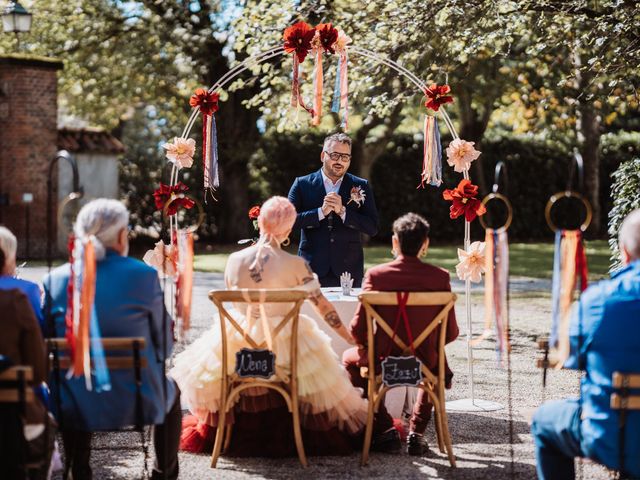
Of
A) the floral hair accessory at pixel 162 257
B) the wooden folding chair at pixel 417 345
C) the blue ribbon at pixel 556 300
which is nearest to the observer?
the blue ribbon at pixel 556 300

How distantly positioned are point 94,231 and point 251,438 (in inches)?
71.5

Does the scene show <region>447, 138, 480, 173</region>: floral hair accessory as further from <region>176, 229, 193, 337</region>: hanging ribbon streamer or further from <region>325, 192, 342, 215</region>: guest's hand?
<region>176, 229, 193, 337</region>: hanging ribbon streamer

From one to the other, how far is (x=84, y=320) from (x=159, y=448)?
89 centimetres

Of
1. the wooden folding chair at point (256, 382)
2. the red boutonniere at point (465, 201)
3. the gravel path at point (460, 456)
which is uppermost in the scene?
the red boutonniere at point (465, 201)

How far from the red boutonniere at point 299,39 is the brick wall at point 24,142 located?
1624cm

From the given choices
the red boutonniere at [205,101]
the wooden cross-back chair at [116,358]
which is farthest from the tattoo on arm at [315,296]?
the red boutonniere at [205,101]

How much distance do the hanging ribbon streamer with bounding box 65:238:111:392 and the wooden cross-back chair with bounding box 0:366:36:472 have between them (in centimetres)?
26

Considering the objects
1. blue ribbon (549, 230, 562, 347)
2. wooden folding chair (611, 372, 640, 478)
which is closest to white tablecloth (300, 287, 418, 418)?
blue ribbon (549, 230, 562, 347)

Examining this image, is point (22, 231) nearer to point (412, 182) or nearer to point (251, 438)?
point (412, 182)

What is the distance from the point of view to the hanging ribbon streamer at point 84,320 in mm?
4457

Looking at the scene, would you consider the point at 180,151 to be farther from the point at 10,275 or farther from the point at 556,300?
the point at 556,300

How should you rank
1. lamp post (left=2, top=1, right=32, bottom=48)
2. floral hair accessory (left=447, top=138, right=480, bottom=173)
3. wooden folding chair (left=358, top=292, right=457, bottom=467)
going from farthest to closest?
lamp post (left=2, top=1, right=32, bottom=48)
floral hair accessory (left=447, top=138, right=480, bottom=173)
wooden folding chair (left=358, top=292, right=457, bottom=467)

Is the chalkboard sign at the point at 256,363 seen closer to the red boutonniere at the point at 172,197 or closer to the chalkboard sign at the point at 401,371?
the chalkboard sign at the point at 401,371

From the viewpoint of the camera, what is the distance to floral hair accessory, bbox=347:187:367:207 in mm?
7648
